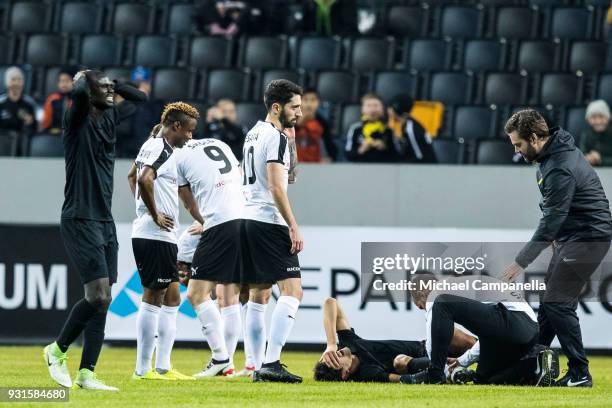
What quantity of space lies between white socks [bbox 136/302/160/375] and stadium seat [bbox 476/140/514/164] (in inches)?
256

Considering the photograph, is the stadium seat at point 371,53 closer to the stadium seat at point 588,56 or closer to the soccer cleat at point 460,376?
the stadium seat at point 588,56

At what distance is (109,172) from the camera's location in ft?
30.6

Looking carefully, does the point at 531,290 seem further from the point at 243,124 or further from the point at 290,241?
the point at 243,124

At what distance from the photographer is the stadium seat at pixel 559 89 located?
17266 millimetres

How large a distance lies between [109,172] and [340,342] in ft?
8.02

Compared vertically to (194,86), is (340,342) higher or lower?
lower

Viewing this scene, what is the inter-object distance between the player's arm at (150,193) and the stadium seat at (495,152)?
6445mm

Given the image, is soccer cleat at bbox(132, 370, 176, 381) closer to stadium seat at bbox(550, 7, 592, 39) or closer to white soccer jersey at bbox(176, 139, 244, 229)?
white soccer jersey at bbox(176, 139, 244, 229)

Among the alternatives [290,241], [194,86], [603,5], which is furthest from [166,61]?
[290,241]

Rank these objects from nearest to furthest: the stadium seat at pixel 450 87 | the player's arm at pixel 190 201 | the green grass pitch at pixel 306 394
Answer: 1. the green grass pitch at pixel 306 394
2. the player's arm at pixel 190 201
3. the stadium seat at pixel 450 87

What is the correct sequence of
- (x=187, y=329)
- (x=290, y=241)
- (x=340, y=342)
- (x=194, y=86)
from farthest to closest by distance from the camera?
(x=194, y=86) → (x=187, y=329) → (x=340, y=342) → (x=290, y=241)

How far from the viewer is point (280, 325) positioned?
9906 mm

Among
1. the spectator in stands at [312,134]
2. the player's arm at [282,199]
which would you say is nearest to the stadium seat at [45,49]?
the spectator in stands at [312,134]

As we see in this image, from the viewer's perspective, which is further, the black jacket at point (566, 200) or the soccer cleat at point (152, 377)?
the soccer cleat at point (152, 377)
